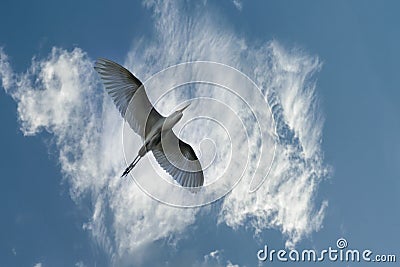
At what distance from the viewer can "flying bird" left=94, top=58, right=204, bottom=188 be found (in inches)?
988

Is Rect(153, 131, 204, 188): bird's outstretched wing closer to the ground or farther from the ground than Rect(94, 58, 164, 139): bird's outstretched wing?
closer to the ground

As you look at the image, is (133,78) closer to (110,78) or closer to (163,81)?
(110,78)

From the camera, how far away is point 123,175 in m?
25.6

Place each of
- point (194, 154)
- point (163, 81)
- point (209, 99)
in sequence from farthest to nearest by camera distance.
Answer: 1. point (194, 154)
2. point (209, 99)
3. point (163, 81)

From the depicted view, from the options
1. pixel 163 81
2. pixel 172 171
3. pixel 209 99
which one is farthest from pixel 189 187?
pixel 163 81

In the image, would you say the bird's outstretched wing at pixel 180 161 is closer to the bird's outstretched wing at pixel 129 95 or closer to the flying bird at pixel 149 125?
the flying bird at pixel 149 125

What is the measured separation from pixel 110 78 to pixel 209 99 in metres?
5.27

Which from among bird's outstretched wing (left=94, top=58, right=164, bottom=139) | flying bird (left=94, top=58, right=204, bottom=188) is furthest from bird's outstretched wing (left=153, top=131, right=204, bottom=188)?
bird's outstretched wing (left=94, top=58, right=164, bottom=139)

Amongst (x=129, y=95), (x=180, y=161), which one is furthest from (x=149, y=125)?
(x=180, y=161)

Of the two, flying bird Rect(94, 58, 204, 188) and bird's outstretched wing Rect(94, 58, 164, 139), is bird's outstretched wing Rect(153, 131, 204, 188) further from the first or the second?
bird's outstretched wing Rect(94, 58, 164, 139)

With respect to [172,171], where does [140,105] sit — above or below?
above

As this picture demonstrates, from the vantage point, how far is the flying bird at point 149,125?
25094 mm

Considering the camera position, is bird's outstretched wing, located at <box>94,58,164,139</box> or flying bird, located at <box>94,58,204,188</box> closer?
bird's outstretched wing, located at <box>94,58,164,139</box>

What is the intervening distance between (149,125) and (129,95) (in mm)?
1979
